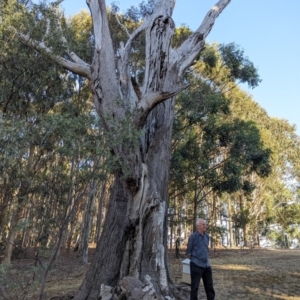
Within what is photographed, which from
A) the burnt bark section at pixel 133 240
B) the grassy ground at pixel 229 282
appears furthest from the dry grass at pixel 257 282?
the burnt bark section at pixel 133 240

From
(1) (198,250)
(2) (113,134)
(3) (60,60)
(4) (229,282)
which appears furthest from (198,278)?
(3) (60,60)

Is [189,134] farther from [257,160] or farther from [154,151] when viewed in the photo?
[154,151]

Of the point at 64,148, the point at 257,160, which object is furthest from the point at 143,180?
the point at 257,160

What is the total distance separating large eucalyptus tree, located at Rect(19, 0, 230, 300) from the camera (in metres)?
5.13

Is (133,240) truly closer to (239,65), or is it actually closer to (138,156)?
(138,156)

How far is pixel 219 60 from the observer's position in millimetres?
14211

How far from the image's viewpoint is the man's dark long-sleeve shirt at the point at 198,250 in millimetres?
4859

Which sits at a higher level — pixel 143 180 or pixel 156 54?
pixel 156 54

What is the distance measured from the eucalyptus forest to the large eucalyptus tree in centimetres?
2

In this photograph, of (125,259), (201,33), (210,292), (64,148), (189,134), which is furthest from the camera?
(189,134)

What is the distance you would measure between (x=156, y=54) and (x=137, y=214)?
118 inches

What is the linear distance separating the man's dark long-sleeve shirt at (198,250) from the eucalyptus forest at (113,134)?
0.63 meters

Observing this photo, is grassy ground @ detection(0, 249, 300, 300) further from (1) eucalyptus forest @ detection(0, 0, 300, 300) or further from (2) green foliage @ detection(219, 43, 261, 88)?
(2) green foliage @ detection(219, 43, 261, 88)

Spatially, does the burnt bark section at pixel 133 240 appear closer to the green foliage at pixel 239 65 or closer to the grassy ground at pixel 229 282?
the grassy ground at pixel 229 282
